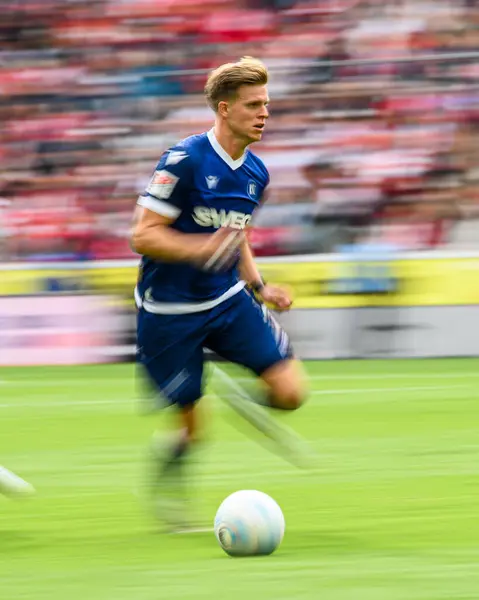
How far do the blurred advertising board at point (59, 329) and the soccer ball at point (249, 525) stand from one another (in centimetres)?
785

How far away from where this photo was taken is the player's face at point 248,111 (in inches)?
218

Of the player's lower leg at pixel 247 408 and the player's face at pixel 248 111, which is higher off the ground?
the player's face at pixel 248 111

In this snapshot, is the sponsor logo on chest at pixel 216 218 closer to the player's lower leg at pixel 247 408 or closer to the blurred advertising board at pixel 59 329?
the player's lower leg at pixel 247 408

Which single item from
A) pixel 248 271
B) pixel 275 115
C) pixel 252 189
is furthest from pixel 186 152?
pixel 275 115

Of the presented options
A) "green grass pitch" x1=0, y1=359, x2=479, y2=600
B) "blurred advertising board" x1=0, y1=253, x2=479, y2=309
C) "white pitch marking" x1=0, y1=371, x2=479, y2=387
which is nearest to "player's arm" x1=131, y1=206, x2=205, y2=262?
"green grass pitch" x1=0, y1=359, x2=479, y2=600

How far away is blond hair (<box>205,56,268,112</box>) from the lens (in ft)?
18.1

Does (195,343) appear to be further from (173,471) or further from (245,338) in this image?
(173,471)

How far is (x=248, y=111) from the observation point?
5.55 m

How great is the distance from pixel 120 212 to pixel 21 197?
114cm

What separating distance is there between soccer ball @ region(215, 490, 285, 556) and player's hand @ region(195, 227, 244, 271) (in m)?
0.89

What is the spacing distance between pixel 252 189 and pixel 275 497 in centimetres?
162

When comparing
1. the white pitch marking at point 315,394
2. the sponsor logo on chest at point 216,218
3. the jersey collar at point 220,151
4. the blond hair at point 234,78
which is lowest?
the white pitch marking at point 315,394

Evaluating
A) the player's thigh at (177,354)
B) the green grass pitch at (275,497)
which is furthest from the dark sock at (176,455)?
the green grass pitch at (275,497)

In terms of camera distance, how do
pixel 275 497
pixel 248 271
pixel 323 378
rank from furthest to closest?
pixel 323 378 < pixel 275 497 < pixel 248 271
